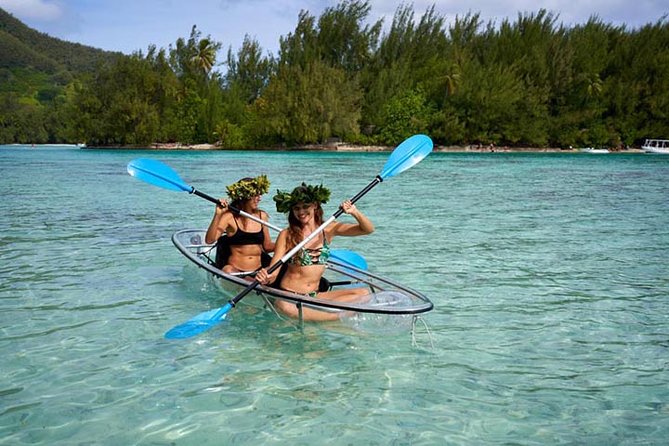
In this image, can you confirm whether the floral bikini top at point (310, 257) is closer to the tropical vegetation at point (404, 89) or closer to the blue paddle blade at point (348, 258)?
the blue paddle blade at point (348, 258)

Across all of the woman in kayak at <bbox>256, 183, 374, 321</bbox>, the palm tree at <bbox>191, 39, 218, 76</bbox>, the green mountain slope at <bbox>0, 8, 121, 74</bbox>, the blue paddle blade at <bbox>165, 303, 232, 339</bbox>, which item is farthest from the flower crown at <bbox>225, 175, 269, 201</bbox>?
the green mountain slope at <bbox>0, 8, 121, 74</bbox>

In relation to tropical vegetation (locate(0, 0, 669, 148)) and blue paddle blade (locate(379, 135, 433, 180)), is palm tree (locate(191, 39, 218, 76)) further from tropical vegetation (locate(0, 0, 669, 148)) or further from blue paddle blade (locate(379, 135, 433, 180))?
blue paddle blade (locate(379, 135, 433, 180))

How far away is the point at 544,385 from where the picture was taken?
4.01 metres

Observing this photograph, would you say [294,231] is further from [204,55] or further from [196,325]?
[204,55]

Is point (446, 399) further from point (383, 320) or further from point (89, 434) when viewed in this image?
point (89, 434)

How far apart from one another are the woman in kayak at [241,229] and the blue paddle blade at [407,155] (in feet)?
4.27

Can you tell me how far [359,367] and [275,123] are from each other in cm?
4923

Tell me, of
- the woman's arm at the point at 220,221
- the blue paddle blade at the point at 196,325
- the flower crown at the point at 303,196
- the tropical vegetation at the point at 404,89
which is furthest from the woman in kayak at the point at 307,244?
the tropical vegetation at the point at 404,89

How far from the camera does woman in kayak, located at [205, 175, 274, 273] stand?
19.5ft

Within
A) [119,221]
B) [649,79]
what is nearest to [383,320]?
[119,221]

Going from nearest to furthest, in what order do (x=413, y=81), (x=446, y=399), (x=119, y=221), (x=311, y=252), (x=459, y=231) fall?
(x=446, y=399) → (x=311, y=252) → (x=459, y=231) → (x=119, y=221) → (x=413, y=81)

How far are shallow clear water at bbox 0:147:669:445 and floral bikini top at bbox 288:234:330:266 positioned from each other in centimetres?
A: 57

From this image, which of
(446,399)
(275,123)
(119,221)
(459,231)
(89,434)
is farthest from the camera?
(275,123)

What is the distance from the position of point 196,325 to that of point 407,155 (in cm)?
273
